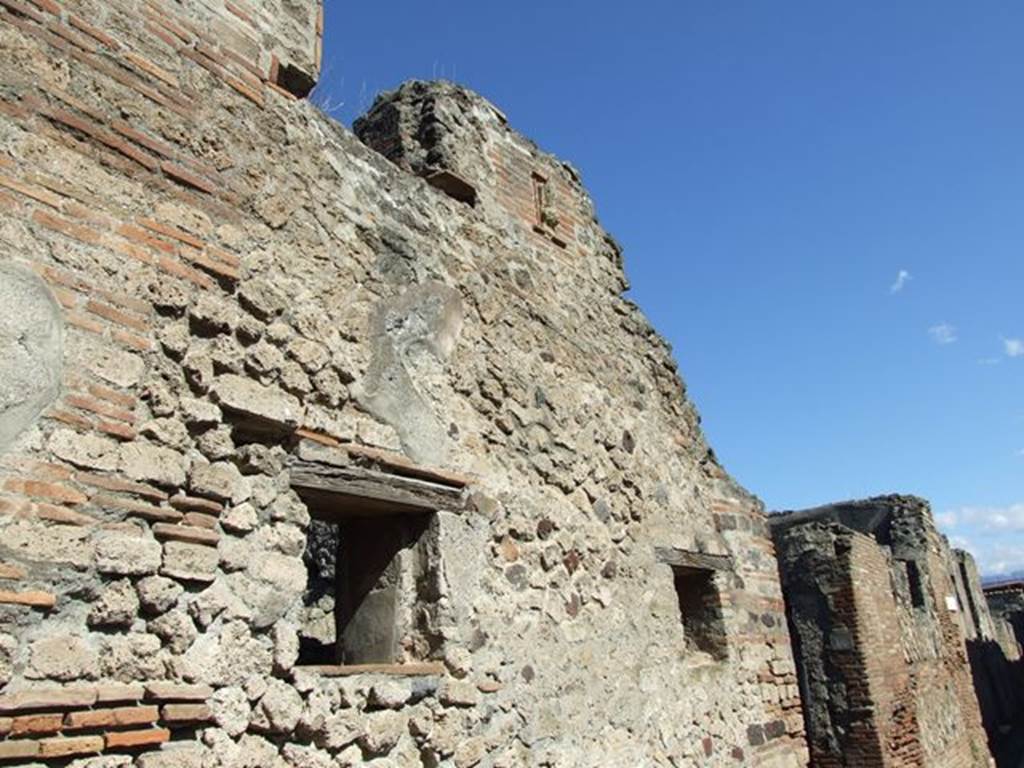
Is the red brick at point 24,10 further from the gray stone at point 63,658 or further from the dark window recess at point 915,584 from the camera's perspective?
the dark window recess at point 915,584

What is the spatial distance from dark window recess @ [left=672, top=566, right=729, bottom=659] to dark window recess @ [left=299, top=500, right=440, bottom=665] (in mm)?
2093

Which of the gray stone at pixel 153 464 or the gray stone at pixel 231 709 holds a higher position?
the gray stone at pixel 153 464

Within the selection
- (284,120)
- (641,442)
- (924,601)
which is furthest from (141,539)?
(924,601)

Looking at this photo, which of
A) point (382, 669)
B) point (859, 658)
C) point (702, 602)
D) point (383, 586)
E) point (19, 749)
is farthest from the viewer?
point (859, 658)

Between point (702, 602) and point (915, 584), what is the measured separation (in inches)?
350

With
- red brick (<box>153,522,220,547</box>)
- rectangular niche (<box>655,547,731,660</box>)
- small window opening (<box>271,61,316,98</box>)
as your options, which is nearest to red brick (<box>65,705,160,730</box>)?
red brick (<box>153,522,220,547</box>)

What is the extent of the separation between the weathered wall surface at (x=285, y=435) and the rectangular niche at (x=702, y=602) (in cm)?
6

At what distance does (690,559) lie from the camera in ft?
16.6

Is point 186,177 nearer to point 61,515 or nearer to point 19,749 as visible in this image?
point 61,515

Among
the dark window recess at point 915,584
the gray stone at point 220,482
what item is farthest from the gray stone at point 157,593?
the dark window recess at point 915,584

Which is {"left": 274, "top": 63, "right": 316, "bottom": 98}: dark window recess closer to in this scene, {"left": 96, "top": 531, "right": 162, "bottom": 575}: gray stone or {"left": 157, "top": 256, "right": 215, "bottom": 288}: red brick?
{"left": 157, "top": 256, "right": 215, "bottom": 288}: red brick

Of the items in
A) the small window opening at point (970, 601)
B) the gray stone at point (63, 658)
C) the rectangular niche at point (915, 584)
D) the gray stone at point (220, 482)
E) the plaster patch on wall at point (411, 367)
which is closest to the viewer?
the gray stone at point (63, 658)

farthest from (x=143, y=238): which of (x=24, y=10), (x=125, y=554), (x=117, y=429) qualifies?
(x=125, y=554)

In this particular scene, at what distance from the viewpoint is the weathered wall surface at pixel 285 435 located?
2.45 meters
